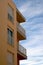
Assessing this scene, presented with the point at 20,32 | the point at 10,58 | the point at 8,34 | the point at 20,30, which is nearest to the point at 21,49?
the point at 20,32

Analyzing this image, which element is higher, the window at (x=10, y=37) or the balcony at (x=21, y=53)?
the window at (x=10, y=37)

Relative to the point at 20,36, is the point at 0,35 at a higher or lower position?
lower

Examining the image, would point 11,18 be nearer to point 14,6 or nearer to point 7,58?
point 14,6

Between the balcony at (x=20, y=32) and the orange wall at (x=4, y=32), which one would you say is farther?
the balcony at (x=20, y=32)

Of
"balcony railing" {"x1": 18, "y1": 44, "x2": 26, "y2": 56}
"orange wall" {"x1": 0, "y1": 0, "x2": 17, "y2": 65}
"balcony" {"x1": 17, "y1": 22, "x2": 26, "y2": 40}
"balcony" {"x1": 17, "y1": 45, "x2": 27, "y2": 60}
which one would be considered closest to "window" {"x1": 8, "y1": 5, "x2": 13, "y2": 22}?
"orange wall" {"x1": 0, "y1": 0, "x2": 17, "y2": 65}

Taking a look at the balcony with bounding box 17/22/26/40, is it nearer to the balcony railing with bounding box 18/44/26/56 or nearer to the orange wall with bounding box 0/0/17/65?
the balcony railing with bounding box 18/44/26/56

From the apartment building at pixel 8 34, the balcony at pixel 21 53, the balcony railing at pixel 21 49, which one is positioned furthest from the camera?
the balcony railing at pixel 21 49

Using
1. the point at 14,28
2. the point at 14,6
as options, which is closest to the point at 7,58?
the point at 14,28

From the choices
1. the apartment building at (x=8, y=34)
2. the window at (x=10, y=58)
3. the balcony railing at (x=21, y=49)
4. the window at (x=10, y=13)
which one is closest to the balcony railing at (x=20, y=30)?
the apartment building at (x=8, y=34)

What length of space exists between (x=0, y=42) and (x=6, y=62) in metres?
2.56

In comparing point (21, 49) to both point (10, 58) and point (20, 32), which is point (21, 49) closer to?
point (20, 32)

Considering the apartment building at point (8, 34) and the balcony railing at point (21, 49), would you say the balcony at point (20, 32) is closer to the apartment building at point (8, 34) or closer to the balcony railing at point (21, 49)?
the apartment building at point (8, 34)

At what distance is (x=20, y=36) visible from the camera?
36750 mm

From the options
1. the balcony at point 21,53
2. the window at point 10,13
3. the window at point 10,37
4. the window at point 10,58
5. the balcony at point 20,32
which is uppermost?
the window at point 10,13
